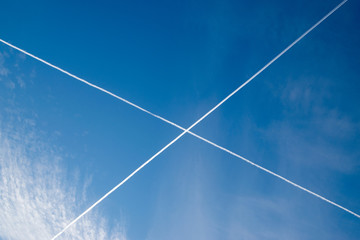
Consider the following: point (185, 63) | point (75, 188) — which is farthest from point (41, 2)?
point (75, 188)

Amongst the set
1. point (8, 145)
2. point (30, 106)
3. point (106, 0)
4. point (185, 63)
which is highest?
point (106, 0)

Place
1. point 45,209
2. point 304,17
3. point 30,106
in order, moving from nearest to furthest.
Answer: point 304,17 → point 30,106 → point 45,209

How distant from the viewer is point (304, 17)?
1.40 m

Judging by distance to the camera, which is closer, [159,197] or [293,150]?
[293,150]

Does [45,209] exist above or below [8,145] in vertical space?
below

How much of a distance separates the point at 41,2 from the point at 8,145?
70 centimetres

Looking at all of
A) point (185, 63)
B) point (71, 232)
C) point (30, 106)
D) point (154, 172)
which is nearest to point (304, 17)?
point (185, 63)

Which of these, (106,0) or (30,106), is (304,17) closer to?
(106,0)

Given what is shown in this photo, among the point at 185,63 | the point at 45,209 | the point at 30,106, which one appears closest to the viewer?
the point at 185,63

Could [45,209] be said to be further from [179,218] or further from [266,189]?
[266,189]

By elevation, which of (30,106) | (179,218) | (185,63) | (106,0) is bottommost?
(179,218)

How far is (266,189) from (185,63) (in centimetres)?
68

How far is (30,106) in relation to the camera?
162cm

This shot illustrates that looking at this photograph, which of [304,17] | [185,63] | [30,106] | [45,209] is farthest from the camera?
[45,209]
